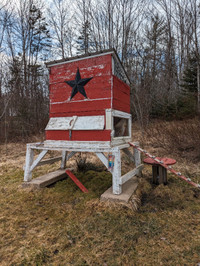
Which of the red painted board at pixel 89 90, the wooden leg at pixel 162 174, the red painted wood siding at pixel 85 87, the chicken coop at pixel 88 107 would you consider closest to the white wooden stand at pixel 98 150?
the chicken coop at pixel 88 107

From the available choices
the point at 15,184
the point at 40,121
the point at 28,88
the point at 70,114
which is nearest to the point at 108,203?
the point at 70,114

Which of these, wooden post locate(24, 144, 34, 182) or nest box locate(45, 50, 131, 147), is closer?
nest box locate(45, 50, 131, 147)

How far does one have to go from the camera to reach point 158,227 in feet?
8.54

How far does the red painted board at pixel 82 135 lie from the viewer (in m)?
3.53

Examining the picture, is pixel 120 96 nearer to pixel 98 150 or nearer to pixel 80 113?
pixel 80 113

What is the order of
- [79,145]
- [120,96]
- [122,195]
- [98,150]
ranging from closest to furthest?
[122,195], [98,150], [79,145], [120,96]

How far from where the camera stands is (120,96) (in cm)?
400

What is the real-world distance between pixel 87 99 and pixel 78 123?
0.55 metres

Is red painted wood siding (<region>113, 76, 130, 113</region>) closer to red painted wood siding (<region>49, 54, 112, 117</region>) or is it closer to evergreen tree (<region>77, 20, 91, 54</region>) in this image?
red painted wood siding (<region>49, 54, 112, 117</region>)

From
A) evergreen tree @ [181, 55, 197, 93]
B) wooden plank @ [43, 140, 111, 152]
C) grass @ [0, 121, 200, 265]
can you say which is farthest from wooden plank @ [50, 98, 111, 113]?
evergreen tree @ [181, 55, 197, 93]

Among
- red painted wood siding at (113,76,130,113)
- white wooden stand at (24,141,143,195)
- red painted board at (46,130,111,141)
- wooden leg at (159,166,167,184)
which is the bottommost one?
wooden leg at (159,166,167,184)

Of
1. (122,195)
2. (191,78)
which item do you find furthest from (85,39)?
(122,195)

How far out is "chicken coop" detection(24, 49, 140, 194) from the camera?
3502 mm

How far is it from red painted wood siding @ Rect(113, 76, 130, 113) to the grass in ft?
6.33
